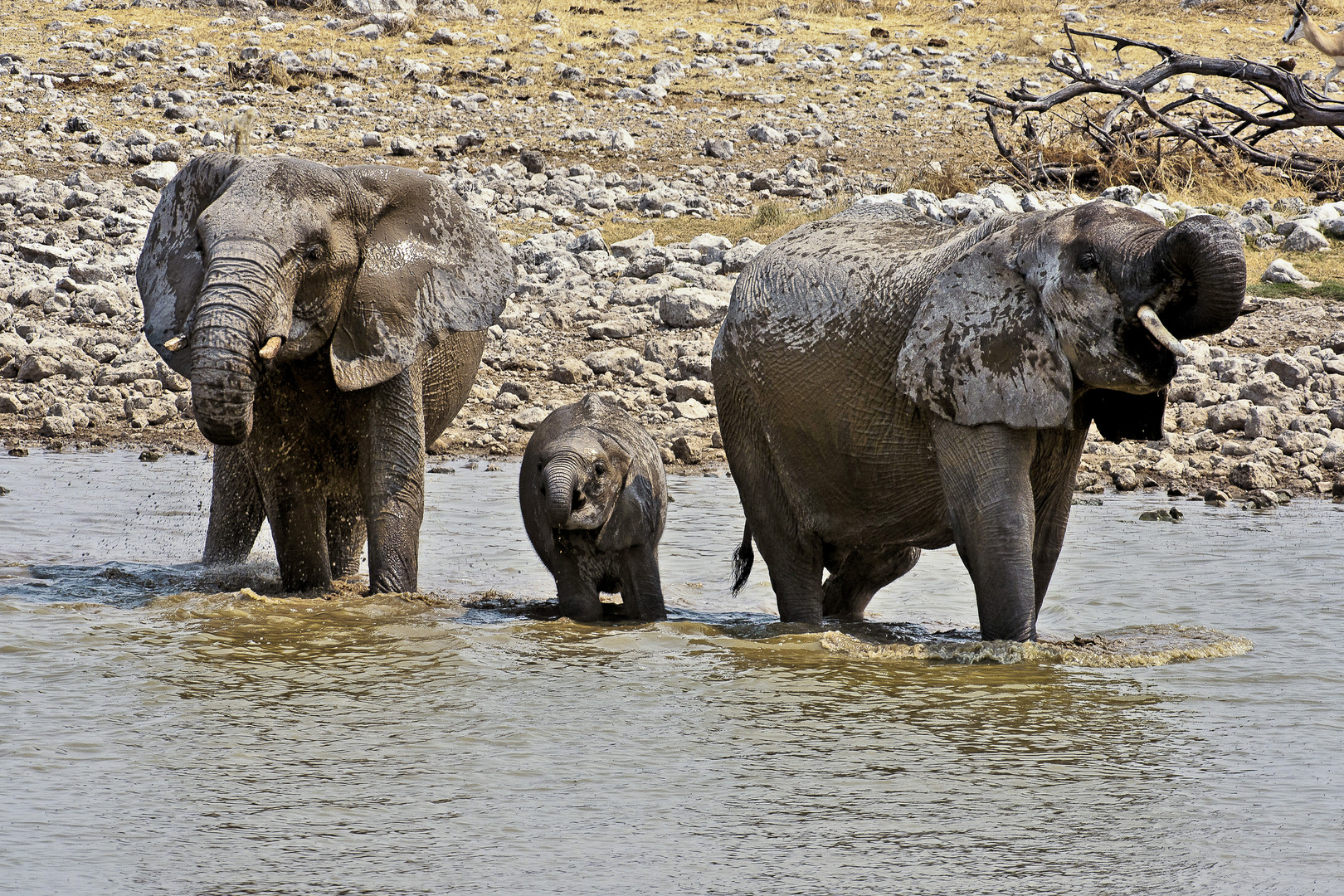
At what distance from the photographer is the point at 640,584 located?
7.48 meters

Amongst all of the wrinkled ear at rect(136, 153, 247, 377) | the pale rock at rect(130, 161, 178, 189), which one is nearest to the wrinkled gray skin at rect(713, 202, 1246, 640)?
the wrinkled ear at rect(136, 153, 247, 377)

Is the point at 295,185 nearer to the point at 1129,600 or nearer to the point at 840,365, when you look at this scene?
the point at 840,365

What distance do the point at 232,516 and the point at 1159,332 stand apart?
16.8 ft

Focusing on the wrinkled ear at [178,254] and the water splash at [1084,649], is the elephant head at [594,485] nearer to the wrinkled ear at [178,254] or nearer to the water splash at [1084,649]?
the water splash at [1084,649]

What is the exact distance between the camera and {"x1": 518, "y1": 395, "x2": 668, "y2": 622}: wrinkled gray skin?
7258 mm

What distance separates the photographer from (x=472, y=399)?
12.7m

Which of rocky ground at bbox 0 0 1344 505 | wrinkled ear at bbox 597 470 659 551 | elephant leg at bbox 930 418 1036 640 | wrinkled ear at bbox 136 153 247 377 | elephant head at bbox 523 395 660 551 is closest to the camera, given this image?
elephant leg at bbox 930 418 1036 640

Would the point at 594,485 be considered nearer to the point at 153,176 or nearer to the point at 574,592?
the point at 574,592

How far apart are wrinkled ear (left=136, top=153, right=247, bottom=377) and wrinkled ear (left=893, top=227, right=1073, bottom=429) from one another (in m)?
2.89

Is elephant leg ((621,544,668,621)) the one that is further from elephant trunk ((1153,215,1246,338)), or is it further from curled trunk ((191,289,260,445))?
elephant trunk ((1153,215,1246,338))

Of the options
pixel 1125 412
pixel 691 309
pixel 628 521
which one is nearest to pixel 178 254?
pixel 628 521

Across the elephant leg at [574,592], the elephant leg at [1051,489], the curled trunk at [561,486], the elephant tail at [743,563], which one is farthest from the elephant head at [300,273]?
the elephant leg at [1051,489]

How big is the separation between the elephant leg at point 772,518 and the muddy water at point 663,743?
0.75ft

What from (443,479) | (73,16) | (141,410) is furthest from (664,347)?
(73,16)
